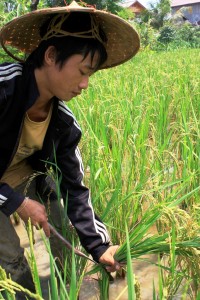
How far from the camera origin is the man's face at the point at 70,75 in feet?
4.13

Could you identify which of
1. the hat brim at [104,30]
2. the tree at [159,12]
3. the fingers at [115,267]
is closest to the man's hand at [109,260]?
the fingers at [115,267]

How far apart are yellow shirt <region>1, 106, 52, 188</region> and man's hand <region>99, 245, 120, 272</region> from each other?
0.52 metres

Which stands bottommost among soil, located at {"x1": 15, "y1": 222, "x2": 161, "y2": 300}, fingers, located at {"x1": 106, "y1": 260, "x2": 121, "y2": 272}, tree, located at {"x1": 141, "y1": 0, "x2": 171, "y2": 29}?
tree, located at {"x1": 141, "y1": 0, "x2": 171, "y2": 29}

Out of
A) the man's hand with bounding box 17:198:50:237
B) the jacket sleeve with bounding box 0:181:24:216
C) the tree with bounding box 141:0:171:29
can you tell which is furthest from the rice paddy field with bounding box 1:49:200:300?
the tree with bounding box 141:0:171:29

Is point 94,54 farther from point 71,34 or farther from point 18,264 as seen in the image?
point 18,264

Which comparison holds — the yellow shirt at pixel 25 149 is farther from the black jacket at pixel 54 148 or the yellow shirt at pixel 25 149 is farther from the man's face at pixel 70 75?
the man's face at pixel 70 75

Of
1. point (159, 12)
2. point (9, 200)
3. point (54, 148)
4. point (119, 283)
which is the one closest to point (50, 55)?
point (54, 148)

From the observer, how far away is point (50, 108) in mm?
1519

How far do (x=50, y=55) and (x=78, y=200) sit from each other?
1.79 ft

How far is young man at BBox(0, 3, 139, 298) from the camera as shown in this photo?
4.24ft

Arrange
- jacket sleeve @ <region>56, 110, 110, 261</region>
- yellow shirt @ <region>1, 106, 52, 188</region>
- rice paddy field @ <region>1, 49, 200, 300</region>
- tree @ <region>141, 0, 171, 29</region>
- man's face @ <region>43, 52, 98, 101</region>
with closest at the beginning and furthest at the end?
rice paddy field @ <region>1, 49, 200, 300</region> < man's face @ <region>43, 52, 98, 101</region> < jacket sleeve @ <region>56, 110, 110, 261</region> < yellow shirt @ <region>1, 106, 52, 188</region> < tree @ <region>141, 0, 171, 29</region>

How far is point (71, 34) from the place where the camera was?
4.17 ft

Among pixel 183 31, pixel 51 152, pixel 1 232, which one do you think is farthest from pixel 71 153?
pixel 183 31

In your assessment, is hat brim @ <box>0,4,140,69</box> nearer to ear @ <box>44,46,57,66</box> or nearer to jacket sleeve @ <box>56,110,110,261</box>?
ear @ <box>44,46,57,66</box>
